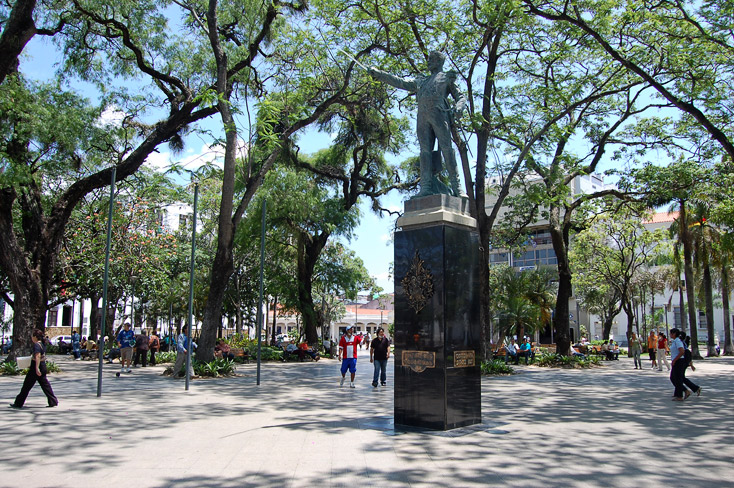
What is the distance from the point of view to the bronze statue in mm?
9039

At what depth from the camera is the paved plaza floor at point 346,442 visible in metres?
5.51

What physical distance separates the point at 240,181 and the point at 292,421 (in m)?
17.5

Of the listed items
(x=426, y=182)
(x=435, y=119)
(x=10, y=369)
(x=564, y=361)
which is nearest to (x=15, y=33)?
(x=10, y=369)

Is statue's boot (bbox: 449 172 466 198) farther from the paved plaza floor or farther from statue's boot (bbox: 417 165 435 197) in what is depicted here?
the paved plaza floor

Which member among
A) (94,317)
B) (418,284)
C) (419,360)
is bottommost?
(419,360)

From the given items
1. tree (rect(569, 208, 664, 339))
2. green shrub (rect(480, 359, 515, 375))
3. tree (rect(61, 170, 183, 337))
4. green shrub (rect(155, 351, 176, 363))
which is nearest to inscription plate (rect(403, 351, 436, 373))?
green shrub (rect(480, 359, 515, 375))

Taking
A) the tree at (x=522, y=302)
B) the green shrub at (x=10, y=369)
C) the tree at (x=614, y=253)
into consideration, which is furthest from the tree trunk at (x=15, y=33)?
the tree at (x=522, y=302)

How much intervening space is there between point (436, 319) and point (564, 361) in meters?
17.2

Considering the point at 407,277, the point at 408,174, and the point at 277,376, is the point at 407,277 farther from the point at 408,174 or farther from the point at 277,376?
the point at 408,174

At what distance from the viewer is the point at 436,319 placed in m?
7.87

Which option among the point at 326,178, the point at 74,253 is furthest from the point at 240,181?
the point at 74,253

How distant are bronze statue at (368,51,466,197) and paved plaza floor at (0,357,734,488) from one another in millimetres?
3882

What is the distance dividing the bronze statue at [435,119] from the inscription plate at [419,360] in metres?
2.58

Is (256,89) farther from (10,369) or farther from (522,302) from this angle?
(522,302)
